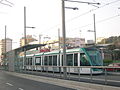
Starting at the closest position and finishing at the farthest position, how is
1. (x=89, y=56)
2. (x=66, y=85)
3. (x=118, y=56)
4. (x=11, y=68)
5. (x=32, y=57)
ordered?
(x=66, y=85)
(x=89, y=56)
(x=11, y=68)
(x=32, y=57)
(x=118, y=56)

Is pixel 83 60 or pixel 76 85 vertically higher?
pixel 83 60

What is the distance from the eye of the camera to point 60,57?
31062 mm

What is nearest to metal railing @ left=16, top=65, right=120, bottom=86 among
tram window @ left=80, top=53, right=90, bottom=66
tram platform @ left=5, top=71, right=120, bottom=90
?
tram platform @ left=5, top=71, right=120, bottom=90

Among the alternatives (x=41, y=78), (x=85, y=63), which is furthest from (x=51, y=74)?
(x=85, y=63)

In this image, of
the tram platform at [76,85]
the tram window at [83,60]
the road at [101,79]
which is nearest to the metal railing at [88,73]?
the road at [101,79]


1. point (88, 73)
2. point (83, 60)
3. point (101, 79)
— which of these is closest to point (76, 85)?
point (88, 73)

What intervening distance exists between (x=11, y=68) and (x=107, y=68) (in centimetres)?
2584

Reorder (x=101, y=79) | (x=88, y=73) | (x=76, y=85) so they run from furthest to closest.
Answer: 1. (x=88, y=73)
2. (x=76, y=85)
3. (x=101, y=79)

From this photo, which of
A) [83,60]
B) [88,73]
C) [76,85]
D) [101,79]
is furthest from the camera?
[83,60]

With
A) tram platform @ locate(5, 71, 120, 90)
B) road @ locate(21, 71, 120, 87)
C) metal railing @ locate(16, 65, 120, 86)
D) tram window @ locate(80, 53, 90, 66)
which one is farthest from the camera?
tram window @ locate(80, 53, 90, 66)

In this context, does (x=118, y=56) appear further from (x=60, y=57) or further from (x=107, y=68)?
(x=107, y=68)

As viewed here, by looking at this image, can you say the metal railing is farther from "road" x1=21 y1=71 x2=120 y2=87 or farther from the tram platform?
the tram platform

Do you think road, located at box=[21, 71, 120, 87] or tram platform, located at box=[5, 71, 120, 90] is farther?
road, located at box=[21, 71, 120, 87]

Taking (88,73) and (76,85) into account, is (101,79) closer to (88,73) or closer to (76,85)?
(76,85)
